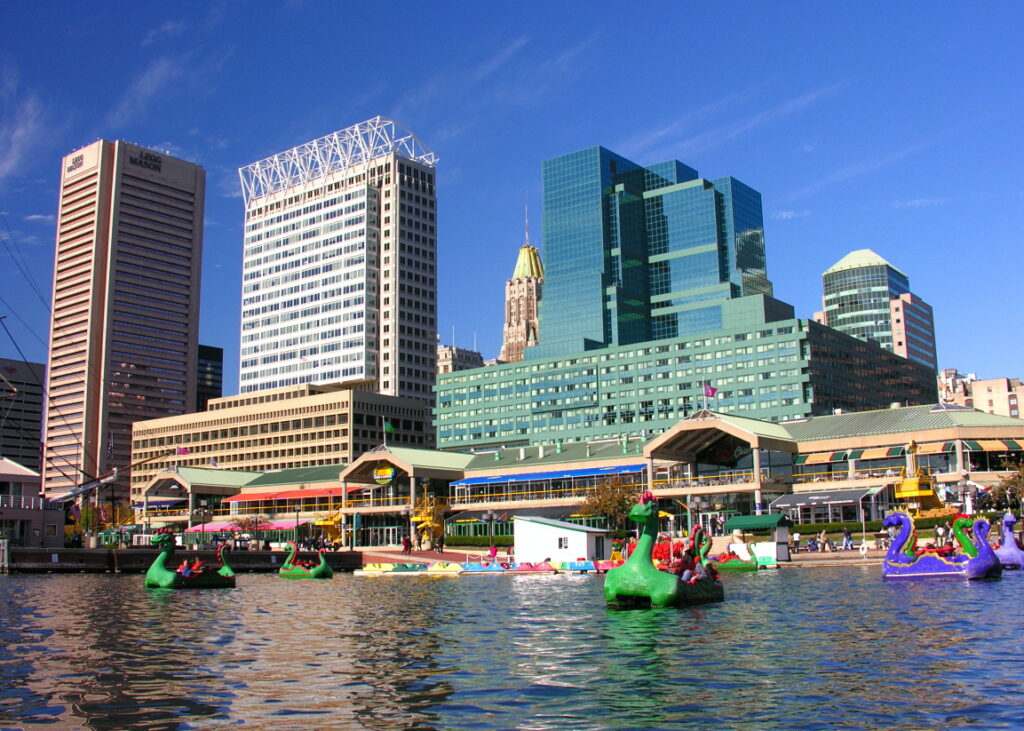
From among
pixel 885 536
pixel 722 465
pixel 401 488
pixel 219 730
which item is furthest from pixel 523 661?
pixel 401 488

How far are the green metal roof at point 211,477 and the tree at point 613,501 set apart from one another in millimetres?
67835

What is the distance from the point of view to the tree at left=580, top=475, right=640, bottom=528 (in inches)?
3834

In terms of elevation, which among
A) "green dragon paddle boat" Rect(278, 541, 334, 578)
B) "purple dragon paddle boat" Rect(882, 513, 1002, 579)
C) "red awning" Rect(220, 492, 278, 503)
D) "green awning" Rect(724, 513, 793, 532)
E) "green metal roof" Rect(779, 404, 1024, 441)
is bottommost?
"green dragon paddle boat" Rect(278, 541, 334, 578)

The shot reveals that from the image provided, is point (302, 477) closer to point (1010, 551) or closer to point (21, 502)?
point (21, 502)

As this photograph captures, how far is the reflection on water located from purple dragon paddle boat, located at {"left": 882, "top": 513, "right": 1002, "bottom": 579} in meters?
6.05

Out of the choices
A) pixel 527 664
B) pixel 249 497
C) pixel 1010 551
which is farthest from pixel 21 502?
pixel 527 664

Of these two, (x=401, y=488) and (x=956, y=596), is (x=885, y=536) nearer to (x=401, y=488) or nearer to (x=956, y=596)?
(x=956, y=596)

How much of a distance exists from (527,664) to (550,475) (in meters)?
93.1

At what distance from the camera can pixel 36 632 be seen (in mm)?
29688

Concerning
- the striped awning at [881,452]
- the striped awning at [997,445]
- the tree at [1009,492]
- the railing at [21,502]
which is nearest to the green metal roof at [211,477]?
the railing at [21,502]

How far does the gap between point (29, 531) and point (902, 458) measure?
9359 cm

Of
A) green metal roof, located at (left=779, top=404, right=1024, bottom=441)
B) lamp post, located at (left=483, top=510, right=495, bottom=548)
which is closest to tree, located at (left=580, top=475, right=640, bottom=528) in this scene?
lamp post, located at (left=483, top=510, right=495, bottom=548)

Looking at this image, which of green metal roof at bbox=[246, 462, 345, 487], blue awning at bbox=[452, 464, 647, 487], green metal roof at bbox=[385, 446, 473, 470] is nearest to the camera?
blue awning at bbox=[452, 464, 647, 487]

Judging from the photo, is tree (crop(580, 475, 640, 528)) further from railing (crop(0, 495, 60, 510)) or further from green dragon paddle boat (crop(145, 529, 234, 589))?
railing (crop(0, 495, 60, 510))
